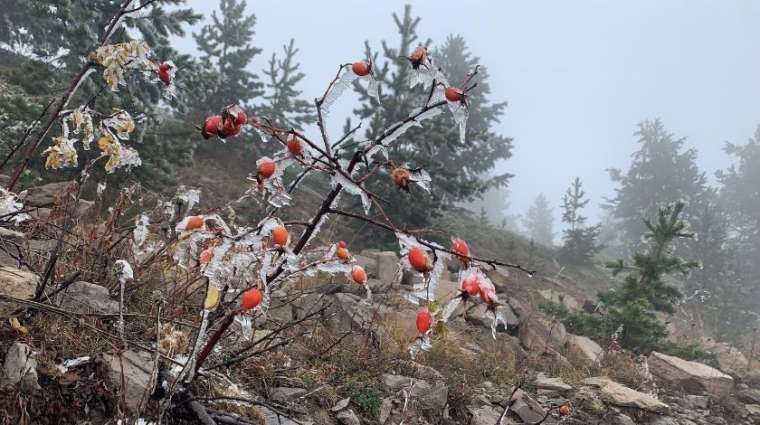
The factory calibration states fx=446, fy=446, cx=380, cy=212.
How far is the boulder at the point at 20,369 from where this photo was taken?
193 centimetres

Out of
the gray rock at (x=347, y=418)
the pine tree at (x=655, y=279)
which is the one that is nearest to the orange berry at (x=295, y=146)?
the gray rock at (x=347, y=418)

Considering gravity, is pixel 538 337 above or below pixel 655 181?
below

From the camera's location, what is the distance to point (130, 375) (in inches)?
84.9

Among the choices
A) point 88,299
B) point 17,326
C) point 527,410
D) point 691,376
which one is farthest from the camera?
point 691,376

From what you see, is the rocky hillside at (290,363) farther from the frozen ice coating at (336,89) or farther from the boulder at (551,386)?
the frozen ice coating at (336,89)

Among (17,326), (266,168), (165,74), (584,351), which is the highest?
(165,74)

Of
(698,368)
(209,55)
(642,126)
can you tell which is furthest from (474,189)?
(642,126)

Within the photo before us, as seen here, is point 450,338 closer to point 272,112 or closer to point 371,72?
point 371,72

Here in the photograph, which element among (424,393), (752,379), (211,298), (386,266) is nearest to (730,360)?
(752,379)

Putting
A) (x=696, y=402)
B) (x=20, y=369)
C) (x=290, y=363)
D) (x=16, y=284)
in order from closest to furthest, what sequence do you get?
(x=20, y=369) → (x=16, y=284) → (x=290, y=363) → (x=696, y=402)

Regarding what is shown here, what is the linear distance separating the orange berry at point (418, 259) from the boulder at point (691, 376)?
22.9 ft

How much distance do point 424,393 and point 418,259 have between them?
8.68 feet

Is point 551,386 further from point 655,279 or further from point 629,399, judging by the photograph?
point 655,279

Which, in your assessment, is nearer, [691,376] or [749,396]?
[749,396]
